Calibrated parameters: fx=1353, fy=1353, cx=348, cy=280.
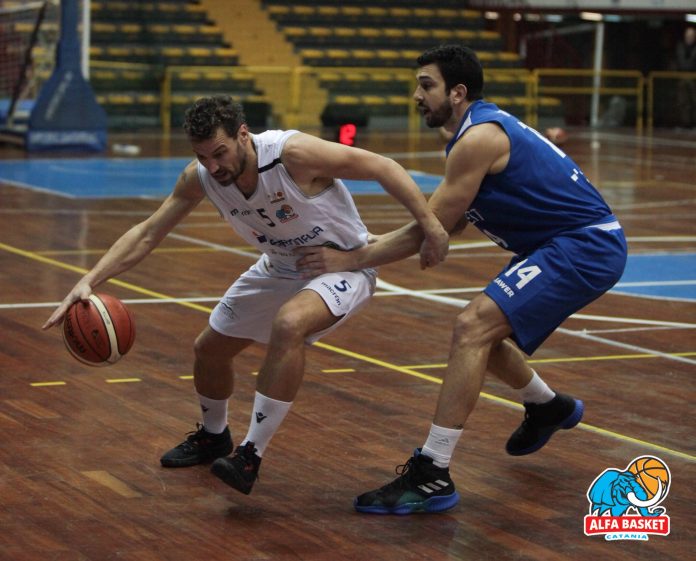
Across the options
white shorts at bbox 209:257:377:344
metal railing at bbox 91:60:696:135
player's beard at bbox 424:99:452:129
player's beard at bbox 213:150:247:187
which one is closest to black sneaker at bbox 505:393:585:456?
white shorts at bbox 209:257:377:344

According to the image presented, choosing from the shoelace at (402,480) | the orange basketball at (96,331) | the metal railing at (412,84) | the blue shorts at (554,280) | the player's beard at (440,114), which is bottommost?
the metal railing at (412,84)

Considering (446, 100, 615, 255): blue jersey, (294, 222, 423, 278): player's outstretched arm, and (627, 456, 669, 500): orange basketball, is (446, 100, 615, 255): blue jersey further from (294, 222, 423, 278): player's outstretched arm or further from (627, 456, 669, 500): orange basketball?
(627, 456, 669, 500): orange basketball

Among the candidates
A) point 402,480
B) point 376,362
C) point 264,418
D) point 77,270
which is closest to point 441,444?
point 402,480

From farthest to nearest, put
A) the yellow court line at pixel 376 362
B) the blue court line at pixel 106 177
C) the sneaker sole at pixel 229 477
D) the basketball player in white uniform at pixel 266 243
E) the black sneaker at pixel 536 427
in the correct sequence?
the blue court line at pixel 106 177 < the yellow court line at pixel 376 362 < the black sneaker at pixel 536 427 < the basketball player in white uniform at pixel 266 243 < the sneaker sole at pixel 229 477

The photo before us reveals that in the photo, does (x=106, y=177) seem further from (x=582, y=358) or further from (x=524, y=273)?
(x=524, y=273)

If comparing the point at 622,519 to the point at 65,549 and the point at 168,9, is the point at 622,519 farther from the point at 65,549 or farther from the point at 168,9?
the point at 168,9

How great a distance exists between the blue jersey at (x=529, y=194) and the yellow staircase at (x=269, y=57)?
22135 millimetres

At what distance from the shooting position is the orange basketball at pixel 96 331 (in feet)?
18.3

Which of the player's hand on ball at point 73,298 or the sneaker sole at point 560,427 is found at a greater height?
the player's hand on ball at point 73,298

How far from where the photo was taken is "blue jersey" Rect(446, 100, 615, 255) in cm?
541

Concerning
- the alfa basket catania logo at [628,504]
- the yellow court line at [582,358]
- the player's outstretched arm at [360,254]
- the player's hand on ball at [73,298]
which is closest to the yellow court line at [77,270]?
the yellow court line at [582,358]

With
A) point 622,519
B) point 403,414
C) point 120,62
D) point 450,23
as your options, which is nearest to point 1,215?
point 403,414

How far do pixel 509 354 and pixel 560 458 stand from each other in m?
0.57

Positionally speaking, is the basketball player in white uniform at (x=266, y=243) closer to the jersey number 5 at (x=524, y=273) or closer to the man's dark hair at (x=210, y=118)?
the man's dark hair at (x=210, y=118)
